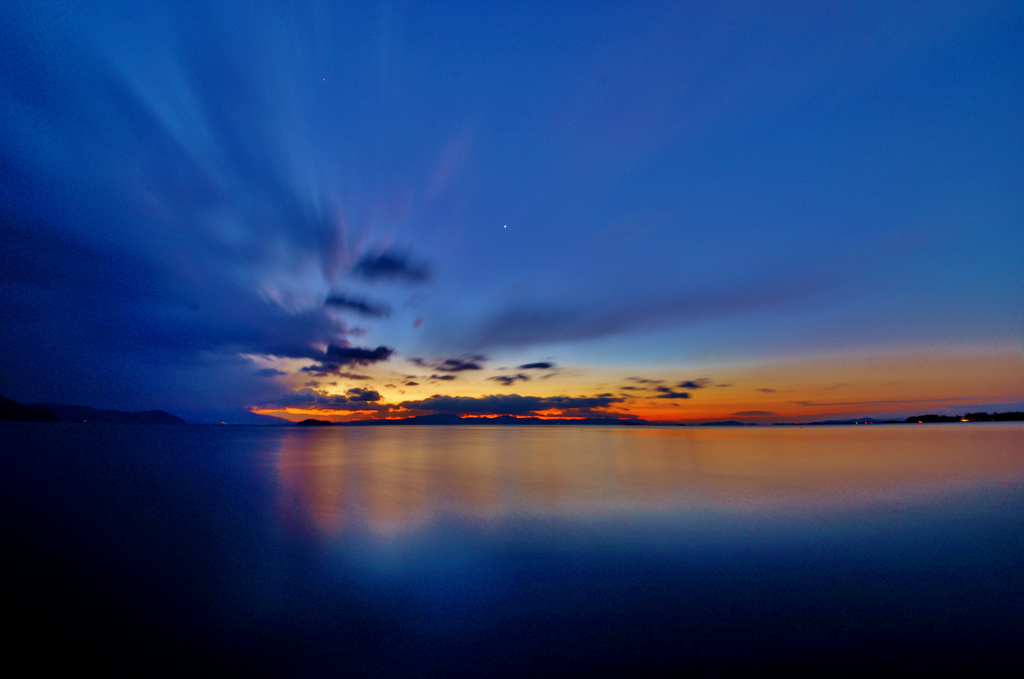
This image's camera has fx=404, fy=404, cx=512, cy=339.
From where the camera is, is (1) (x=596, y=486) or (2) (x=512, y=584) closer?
(2) (x=512, y=584)

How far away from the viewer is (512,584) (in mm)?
9562

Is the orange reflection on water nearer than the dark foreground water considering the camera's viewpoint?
No

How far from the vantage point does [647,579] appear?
9703mm

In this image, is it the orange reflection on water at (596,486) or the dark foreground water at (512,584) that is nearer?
the dark foreground water at (512,584)

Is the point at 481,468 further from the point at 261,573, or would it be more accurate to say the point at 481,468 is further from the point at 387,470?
the point at 261,573

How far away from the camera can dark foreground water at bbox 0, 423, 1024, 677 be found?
6.28 meters

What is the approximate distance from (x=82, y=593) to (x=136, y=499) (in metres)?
13.1

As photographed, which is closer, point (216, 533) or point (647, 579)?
point (647, 579)

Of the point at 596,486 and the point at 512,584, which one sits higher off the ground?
the point at 512,584

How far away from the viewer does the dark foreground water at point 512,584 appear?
6.28 m

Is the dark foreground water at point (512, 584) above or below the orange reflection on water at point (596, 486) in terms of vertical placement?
above

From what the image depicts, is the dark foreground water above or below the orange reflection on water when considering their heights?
above

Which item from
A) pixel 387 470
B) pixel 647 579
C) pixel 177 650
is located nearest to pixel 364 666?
pixel 177 650

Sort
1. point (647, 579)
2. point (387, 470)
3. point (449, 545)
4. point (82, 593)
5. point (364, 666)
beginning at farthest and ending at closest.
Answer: point (387, 470), point (449, 545), point (647, 579), point (82, 593), point (364, 666)
